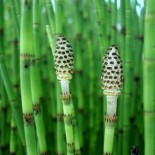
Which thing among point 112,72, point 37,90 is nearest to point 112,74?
point 112,72

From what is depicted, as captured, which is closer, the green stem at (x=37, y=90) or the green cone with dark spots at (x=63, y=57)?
the green cone with dark spots at (x=63, y=57)

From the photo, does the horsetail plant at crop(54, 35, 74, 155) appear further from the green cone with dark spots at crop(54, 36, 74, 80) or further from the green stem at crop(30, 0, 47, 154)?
the green stem at crop(30, 0, 47, 154)

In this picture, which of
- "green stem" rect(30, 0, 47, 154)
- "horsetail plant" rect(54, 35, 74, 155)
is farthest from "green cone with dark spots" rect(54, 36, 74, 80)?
"green stem" rect(30, 0, 47, 154)

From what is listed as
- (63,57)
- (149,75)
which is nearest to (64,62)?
(63,57)

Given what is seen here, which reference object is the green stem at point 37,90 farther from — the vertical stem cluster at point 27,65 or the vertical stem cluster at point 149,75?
the vertical stem cluster at point 149,75

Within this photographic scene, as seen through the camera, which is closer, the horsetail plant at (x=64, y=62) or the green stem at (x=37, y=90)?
the horsetail plant at (x=64, y=62)

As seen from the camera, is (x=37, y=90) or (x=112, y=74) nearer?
(x=112, y=74)

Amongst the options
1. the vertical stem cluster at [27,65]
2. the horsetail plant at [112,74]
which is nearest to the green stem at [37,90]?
the vertical stem cluster at [27,65]

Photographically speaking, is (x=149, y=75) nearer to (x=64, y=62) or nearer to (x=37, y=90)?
(x=64, y=62)

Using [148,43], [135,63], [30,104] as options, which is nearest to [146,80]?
[148,43]

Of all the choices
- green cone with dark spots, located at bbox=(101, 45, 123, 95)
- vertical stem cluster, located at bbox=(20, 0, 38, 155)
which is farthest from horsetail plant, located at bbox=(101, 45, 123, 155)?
vertical stem cluster, located at bbox=(20, 0, 38, 155)

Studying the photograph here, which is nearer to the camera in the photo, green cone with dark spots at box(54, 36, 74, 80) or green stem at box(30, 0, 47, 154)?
green cone with dark spots at box(54, 36, 74, 80)

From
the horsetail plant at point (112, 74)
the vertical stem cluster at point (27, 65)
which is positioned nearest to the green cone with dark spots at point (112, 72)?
the horsetail plant at point (112, 74)
